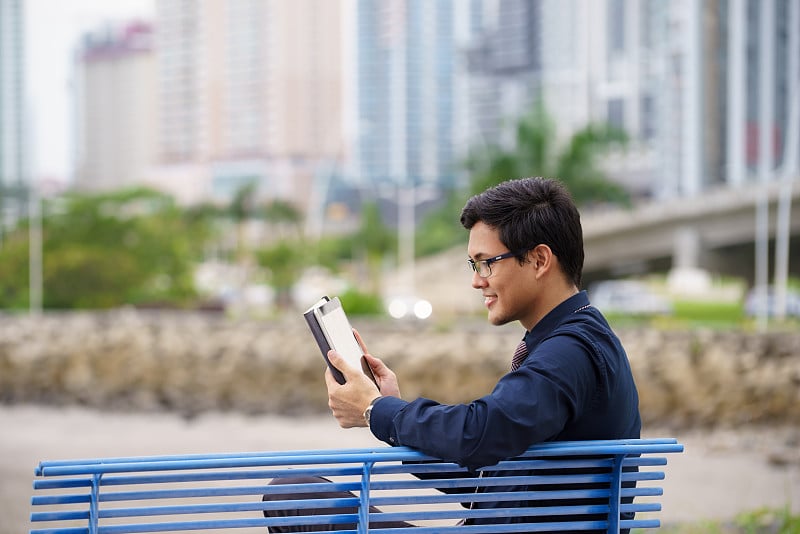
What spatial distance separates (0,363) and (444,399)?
9.24 meters

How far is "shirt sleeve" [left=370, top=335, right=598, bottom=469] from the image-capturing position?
6.91ft

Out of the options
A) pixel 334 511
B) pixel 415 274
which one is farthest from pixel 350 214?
pixel 334 511

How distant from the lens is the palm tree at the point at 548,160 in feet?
138

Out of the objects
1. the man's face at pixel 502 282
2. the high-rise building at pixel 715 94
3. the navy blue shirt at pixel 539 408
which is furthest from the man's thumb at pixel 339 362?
the high-rise building at pixel 715 94

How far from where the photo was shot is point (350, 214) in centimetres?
9212

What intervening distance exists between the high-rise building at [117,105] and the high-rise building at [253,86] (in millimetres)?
19248

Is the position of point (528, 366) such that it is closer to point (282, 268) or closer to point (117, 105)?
point (282, 268)

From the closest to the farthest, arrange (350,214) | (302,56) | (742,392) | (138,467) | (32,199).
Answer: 1. (138,467)
2. (742,392)
3. (32,199)
4. (350,214)
5. (302,56)

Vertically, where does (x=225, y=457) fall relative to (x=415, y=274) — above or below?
above

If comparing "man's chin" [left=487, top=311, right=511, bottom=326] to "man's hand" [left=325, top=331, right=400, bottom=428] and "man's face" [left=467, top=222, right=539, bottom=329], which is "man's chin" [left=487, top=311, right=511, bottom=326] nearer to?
"man's face" [left=467, top=222, right=539, bottom=329]

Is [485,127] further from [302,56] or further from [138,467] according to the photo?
[138,467]

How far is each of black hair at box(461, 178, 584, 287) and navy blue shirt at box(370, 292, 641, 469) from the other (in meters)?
0.19

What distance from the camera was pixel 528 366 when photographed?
7.07 feet

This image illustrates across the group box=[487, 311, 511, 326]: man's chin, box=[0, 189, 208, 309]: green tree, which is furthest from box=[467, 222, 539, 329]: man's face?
box=[0, 189, 208, 309]: green tree
